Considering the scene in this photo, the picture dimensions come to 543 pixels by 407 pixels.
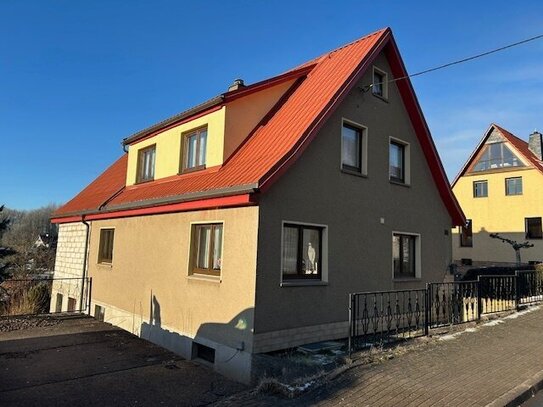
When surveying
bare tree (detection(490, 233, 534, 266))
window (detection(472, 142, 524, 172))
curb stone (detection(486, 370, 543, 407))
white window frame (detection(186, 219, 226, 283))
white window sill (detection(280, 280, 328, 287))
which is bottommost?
curb stone (detection(486, 370, 543, 407))

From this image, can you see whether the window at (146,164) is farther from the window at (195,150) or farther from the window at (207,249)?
the window at (207,249)

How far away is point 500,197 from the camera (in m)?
29.6

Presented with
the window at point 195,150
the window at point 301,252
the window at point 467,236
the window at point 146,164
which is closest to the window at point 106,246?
Result: the window at point 146,164

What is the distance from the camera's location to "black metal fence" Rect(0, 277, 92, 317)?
1422 centimetres

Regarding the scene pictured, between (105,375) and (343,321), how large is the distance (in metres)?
4.86

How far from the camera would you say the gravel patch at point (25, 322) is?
11547 millimetres

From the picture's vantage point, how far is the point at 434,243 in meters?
12.0

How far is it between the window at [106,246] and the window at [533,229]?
26229mm

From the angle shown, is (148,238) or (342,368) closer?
(342,368)

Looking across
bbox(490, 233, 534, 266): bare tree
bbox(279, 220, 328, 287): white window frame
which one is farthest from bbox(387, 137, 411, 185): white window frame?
bbox(490, 233, 534, 266): bare tree

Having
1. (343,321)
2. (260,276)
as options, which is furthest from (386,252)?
(260,276)

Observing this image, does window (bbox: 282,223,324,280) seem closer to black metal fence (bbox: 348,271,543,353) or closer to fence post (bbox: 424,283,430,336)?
black metal fence (bbox: 348,271,543,353)

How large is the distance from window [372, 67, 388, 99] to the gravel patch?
11.3 metres

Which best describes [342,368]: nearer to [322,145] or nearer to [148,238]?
[322,145]
